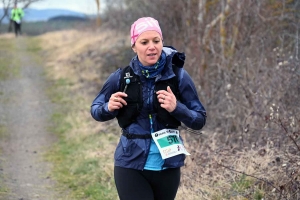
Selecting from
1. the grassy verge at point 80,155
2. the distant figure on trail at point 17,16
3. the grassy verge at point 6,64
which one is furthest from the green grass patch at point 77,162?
the distant figure on trail at point 17,16

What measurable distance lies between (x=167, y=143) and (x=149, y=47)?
619mm

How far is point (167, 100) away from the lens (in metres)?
3.15

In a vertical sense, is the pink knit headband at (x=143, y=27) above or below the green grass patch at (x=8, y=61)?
above

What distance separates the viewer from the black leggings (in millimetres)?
3312

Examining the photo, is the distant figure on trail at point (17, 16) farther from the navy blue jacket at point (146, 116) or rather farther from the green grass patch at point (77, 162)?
the navy blue jacket at point (146, 116)

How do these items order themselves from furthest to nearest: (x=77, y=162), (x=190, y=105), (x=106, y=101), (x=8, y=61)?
(x=8, y=61)
(x=77, y=162)
(x=106, y=101)
(x=190, y=105)

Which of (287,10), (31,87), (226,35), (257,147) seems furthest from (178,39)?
(257,147)

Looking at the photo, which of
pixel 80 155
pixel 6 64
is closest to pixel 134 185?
pixel 80 155

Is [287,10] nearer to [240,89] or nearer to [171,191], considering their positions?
[240,89]

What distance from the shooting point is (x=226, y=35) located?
10109mm

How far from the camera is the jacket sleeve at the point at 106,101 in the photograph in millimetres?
3352

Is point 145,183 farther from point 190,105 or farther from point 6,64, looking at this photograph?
point 6,64

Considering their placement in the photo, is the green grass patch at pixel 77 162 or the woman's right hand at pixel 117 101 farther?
the green grass patch at pixel 77 162

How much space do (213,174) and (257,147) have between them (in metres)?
0.74
